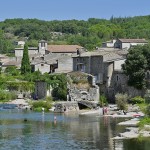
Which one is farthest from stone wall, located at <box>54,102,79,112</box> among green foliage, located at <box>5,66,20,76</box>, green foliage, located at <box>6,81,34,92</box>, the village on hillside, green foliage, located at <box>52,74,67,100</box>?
green foliage, located at <box>5,66,20,76</box>

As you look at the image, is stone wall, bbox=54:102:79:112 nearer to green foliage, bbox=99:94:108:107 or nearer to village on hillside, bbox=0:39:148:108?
village on hillside, bbox=0:39:148:108

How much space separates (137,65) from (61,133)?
90.2ft

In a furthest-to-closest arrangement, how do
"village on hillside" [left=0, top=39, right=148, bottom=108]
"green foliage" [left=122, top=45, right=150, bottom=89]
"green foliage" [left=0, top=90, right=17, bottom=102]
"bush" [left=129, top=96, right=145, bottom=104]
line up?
"green foliage" [left=0, top=90, right=17, bottom=102] → "village on hillside" [left=0, top=39, right=148, bottom=108] → "green foliage" [left=122, top=45, right=150, bottom=89] → "bush" [left=129, top=96, right=145, bottom=104]

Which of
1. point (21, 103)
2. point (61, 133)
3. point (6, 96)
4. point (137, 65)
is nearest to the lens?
point (61, 133)

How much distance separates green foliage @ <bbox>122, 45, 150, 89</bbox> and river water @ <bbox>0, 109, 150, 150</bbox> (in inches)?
466

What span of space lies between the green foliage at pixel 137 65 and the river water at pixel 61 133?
1185cm

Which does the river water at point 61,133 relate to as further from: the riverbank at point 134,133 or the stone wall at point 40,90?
the stone wall at point 40,90

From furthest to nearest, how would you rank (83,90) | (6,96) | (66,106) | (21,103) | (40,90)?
(6,96) → (40,90) → (21,103) → (83,90) → (66,106)

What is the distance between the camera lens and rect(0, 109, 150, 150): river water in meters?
39.8

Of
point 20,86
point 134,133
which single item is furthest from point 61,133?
point 20,86

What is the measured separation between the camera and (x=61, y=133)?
4731cm

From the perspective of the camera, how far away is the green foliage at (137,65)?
72.3 m

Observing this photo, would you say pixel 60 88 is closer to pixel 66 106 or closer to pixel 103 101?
pixel 103 101

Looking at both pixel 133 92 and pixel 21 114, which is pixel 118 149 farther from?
pixel 133 92
